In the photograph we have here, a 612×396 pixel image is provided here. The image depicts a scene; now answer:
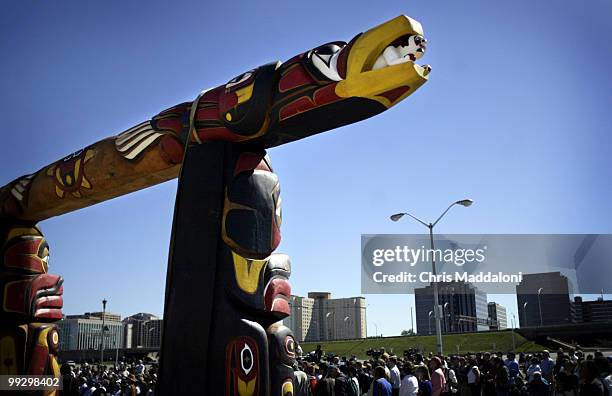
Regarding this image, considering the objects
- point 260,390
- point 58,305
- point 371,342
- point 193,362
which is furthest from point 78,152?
point 371,342

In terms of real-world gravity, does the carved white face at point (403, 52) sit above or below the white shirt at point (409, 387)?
above

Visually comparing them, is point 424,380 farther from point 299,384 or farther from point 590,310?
point 590,310

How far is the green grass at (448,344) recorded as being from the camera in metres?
46.3

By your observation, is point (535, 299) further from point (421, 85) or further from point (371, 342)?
point (421, 85)

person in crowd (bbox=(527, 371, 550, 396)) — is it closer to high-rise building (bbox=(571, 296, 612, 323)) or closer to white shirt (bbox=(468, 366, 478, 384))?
white shirt (bbox=(468, 366, 478, 384))

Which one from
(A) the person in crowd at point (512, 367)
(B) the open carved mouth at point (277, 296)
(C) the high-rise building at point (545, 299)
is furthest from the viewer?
(C) the high-rise building at point (545, 299)

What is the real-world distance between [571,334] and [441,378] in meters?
46.5

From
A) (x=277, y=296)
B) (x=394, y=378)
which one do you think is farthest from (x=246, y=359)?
(x=394, y=378)

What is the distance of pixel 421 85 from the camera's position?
5.00 meters

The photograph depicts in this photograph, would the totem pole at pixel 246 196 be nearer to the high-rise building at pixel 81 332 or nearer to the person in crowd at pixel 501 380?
the person in crowd at pixel 501 380

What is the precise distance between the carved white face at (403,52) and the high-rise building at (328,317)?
98859 millimetres

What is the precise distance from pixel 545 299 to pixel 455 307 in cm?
1695

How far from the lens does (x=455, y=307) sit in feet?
329

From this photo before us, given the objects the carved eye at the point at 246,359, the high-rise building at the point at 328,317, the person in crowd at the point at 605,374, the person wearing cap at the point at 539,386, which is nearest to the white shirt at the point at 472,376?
the person wearing cap at the point at 539,386
